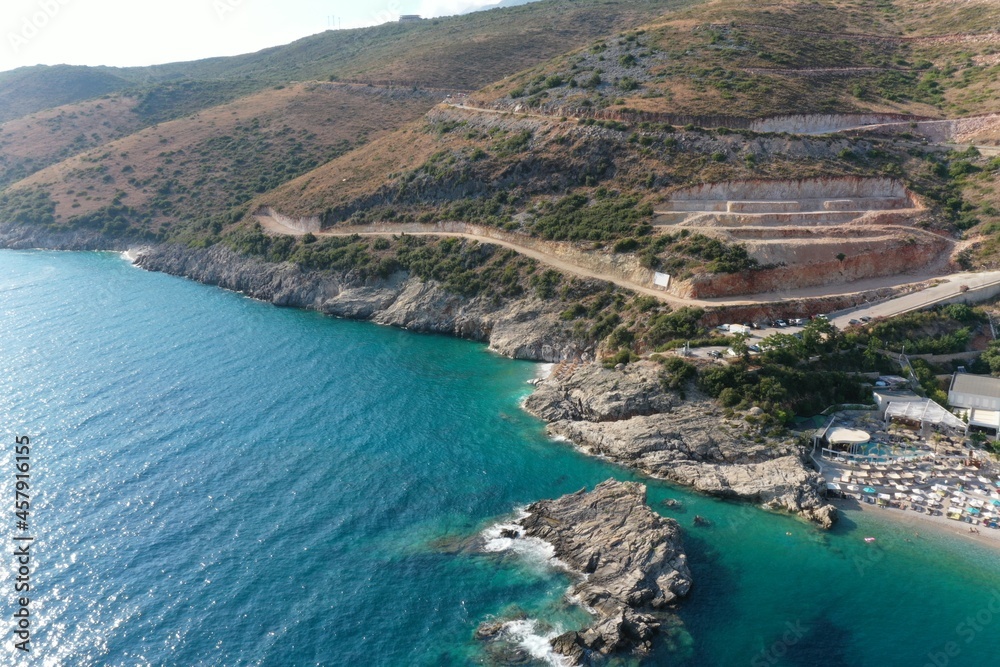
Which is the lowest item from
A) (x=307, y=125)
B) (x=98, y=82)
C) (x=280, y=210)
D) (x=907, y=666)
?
(x=907, y=666)

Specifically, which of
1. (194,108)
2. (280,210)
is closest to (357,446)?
(280,210)

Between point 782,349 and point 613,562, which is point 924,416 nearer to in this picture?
point 782,349

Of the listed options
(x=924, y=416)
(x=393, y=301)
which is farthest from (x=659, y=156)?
(x=924, y=416)

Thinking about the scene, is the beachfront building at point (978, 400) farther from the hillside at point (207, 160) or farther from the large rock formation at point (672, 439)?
the hillside at point (207, 160)

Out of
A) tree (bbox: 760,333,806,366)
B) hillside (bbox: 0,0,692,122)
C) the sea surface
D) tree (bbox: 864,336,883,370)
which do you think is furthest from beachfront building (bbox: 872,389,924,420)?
hillside (bbox: 0,0,692,122)

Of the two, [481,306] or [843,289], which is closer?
[843,289]

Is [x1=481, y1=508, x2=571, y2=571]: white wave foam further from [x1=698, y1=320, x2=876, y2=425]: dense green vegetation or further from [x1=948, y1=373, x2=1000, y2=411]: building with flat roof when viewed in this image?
[x1=948, y1=373, x2=1000, y2=411]: building with flat roof

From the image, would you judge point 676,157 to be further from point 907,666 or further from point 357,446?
point 907,666
